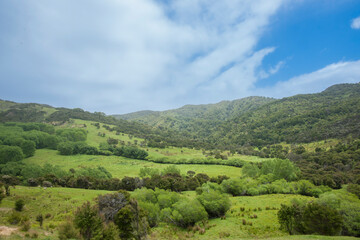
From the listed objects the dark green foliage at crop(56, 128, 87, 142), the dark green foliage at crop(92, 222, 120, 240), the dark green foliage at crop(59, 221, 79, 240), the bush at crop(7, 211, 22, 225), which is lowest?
the bush at crop(7, 211, 22, 225)

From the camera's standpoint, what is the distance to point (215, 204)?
38.2m

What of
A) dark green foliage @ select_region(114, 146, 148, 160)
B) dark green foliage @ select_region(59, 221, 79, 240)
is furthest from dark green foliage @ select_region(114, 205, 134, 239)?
dark green foliage @ select_region(114, 146, 148, 160)

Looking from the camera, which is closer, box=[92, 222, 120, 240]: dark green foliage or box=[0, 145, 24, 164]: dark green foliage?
box=[92, 222, 120, 240]: dark green foliage

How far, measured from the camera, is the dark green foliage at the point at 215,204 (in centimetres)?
3862

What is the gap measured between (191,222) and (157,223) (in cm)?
673

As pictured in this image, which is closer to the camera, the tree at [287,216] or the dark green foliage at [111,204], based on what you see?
the tree at [287,216]

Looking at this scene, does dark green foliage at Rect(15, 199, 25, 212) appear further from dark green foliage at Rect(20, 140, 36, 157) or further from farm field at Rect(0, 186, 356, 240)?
dark green foliage at Rect(20, 140, 36, 157)

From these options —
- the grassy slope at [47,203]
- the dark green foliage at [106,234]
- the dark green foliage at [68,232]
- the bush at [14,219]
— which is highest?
the dark green foliage at [68,232]

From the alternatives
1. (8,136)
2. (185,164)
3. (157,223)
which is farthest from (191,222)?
(8,136)

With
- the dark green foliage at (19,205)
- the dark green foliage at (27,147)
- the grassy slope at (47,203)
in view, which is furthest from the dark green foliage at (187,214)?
the dark green foliage at (27,147)

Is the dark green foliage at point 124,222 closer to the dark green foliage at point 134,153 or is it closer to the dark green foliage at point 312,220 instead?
the dark green foliage at point 312,220

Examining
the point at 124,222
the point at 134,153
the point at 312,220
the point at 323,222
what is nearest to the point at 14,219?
the point at 124,222

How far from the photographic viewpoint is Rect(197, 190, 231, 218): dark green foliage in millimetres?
38625

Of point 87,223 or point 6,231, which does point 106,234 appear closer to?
point 87,223
